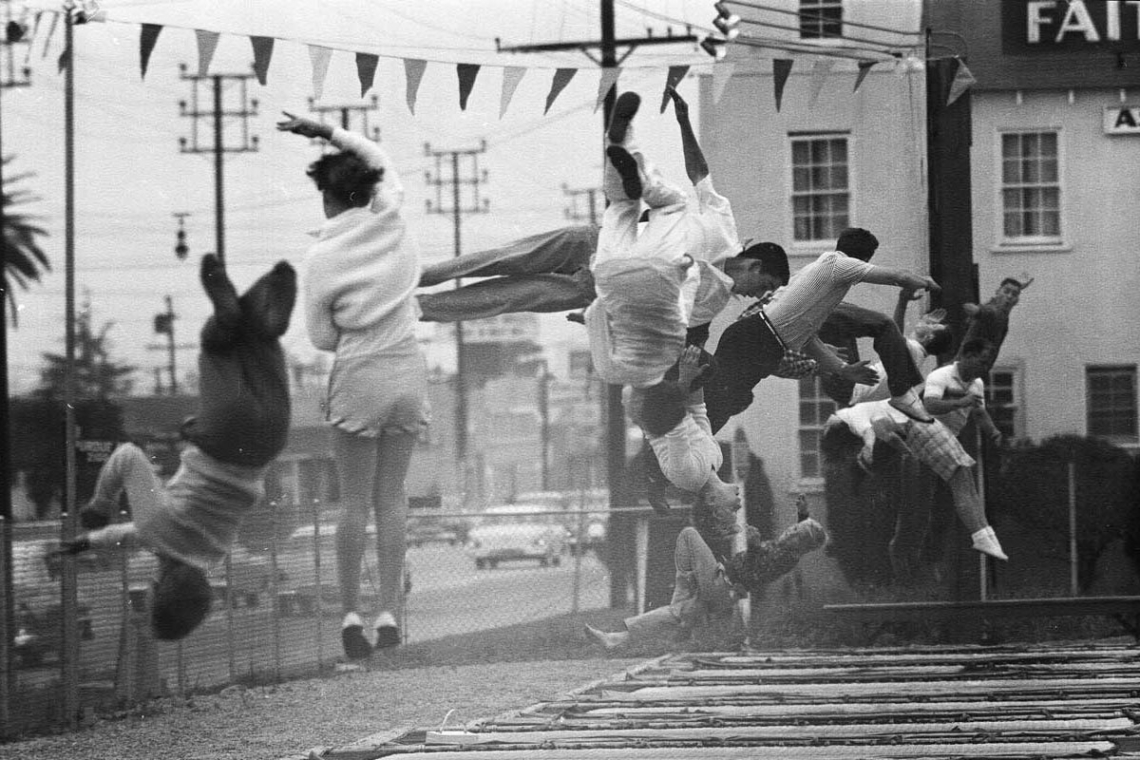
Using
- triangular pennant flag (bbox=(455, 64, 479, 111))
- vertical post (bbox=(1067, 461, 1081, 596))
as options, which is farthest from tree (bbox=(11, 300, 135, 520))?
vertical post (bbox=(1067, 461, 1081, 596))

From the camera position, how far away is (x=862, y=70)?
9.65 meters

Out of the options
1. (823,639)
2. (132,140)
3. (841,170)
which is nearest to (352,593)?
(132,140)

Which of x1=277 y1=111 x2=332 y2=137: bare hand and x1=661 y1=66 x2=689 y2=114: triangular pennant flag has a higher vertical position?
x1=661 y1=66 x2=689 y2=114: triangular pennant flag

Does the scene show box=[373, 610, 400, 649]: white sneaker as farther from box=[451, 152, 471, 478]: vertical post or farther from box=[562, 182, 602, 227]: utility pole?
box=[562, 182, 602, 227]: utility pole

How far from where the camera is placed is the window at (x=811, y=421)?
9578 mm

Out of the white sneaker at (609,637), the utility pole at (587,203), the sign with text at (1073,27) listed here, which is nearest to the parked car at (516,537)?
the white sneaker at (609,637)

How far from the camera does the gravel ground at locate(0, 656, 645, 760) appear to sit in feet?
35.6

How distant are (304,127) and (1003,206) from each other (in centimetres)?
533

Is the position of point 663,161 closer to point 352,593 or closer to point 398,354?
point 398,354

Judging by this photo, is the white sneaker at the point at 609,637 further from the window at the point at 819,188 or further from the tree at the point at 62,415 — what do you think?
the tree at the point at 62,415

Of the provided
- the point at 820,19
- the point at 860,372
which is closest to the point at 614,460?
the point at 860,372

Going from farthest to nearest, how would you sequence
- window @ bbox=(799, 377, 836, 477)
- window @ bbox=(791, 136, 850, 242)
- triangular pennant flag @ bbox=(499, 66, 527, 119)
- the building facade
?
1. the building facade
2. window @ bbox=(799, 377, 836, 477)
3. window @ bbox=(791, 136, 850, 242)
4. triangular pennant flag @ bbox=(499, 66, 527, 119)

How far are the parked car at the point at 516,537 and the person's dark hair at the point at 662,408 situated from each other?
1571 millimetres

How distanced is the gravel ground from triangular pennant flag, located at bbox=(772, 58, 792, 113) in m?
4.01
